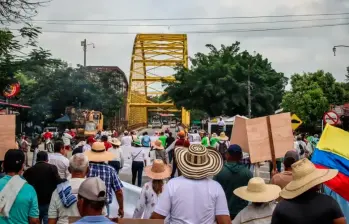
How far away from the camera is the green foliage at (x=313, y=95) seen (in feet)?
182

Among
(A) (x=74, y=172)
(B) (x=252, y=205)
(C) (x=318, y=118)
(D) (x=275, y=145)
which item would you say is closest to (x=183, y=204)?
(B) (x=252, y=205)

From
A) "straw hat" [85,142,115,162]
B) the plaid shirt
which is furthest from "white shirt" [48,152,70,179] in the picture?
the plaid shirt

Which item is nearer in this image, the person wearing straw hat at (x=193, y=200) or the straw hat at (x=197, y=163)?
the person wearing straw hat at (x=193, y=200)

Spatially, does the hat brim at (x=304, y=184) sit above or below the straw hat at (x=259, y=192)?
above

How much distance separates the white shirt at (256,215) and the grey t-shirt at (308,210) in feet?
2.26

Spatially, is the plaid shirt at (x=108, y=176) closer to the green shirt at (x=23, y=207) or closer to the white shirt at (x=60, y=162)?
the green shirt at (x=23, y=207)

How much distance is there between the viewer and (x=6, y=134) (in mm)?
8172

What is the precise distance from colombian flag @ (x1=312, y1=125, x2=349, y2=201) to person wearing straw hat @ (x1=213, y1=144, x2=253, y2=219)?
106 centimetres

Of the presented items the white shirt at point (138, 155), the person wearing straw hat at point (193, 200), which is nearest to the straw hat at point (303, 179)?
the person wearing straw hat at point (193, 200)

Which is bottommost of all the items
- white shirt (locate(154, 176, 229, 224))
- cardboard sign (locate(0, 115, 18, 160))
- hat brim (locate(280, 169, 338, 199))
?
white shirt (locate(154, 176, 229, 224))

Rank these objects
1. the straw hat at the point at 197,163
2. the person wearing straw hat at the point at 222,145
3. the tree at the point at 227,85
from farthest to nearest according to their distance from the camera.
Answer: the tree at the point at 227,85
the person wearing straw hat at the point at 222,145
the straw hat at the point at 197,163

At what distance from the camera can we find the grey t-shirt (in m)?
4.67

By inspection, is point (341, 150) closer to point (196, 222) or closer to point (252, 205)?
point (252, 205)

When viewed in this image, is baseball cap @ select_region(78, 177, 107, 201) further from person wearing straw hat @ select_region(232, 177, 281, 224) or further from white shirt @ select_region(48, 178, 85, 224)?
white shirt @ select_region(48, 178, 85, 224)
